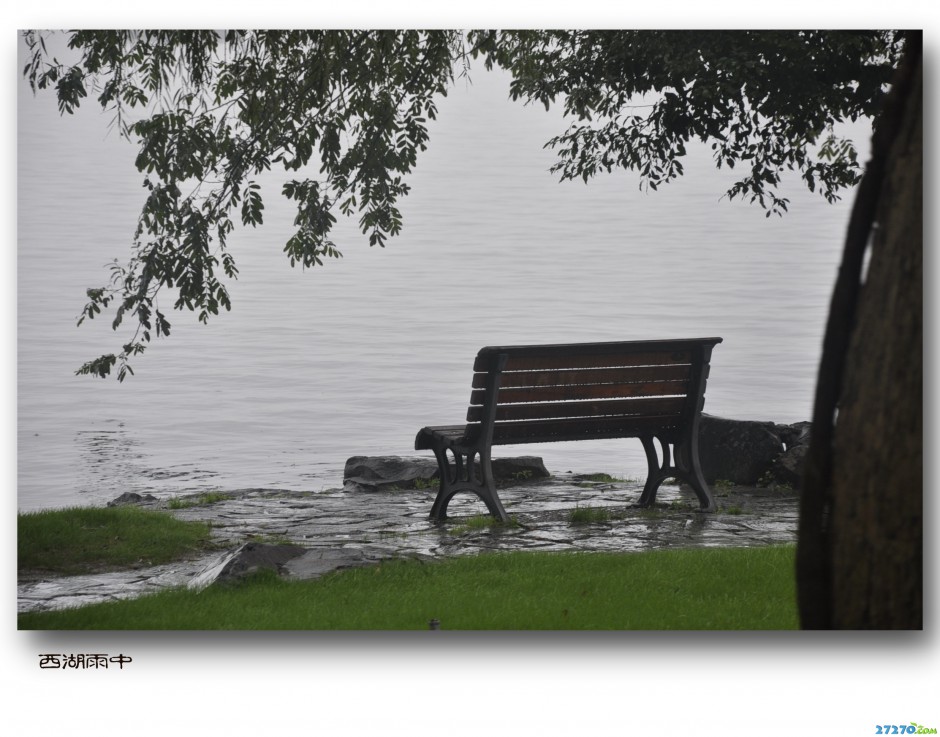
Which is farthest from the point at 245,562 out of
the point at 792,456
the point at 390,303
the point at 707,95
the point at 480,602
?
the point at 707,95

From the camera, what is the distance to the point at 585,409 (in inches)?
216

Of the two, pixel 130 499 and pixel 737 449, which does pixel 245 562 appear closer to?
pixel 130 499

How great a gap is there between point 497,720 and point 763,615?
3.86 ft

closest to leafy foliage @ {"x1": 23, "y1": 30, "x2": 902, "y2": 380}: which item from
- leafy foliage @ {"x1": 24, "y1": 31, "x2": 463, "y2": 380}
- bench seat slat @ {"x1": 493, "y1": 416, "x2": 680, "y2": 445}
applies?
leafy foliage @ {"x1": 24, "y1": 31, "x2": 463, "y2": 380}

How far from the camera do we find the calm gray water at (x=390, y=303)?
4.89 m

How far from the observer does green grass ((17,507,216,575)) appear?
4941 mm

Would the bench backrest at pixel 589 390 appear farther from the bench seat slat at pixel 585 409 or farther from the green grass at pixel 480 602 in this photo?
the green grass at pixel 480 602

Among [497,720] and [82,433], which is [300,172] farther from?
[497,720]

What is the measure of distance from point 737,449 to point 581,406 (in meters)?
0.78

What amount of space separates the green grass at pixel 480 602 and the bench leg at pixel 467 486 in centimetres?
40

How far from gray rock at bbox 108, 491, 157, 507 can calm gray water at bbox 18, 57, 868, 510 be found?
0.03 meters

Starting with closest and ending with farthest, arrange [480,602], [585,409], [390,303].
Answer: [480,602]
[390,303]
[585,409]

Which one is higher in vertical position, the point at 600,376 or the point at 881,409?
the point at 600,376

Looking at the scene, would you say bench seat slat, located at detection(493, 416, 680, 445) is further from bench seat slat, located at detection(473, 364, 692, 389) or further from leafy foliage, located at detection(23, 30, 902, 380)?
leafy foliage, located at detection(23, 30, 902, 380)
